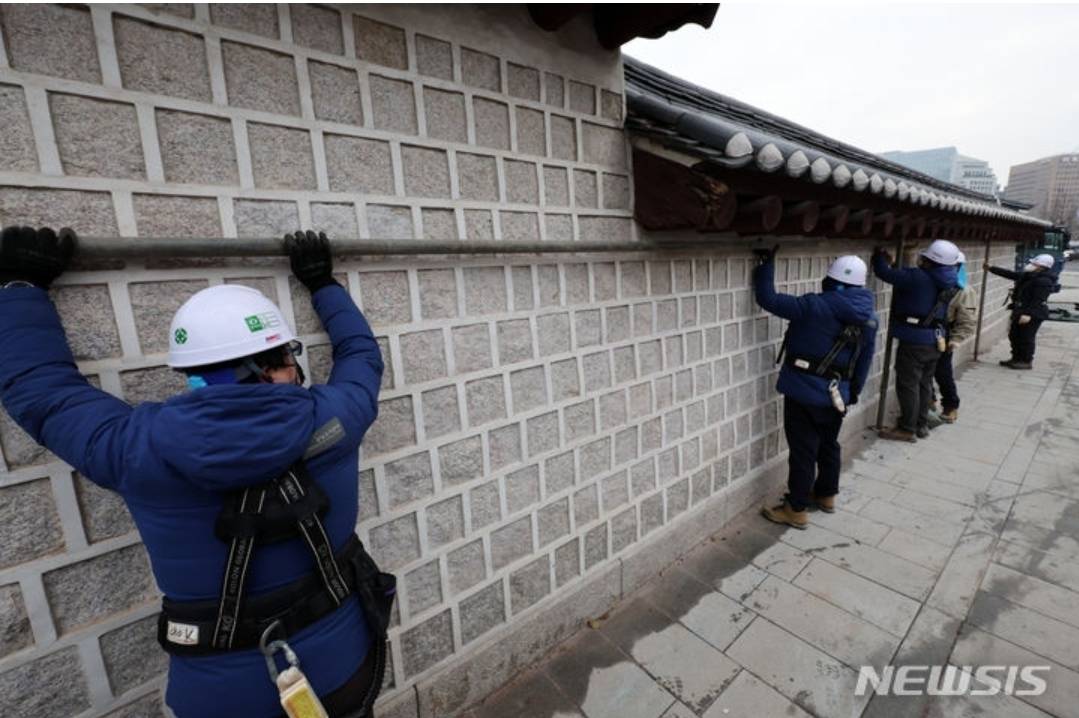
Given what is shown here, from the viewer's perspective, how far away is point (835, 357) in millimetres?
3871

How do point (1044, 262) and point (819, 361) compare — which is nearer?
point (819, 361)

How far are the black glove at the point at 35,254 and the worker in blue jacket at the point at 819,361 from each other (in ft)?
13.6

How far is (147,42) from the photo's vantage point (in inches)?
59.0

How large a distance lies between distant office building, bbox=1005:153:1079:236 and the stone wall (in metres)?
80.9

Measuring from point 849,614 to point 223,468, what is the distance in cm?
374

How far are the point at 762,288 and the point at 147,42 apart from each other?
4.00 metres

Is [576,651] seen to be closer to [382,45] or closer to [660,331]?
[660,331]

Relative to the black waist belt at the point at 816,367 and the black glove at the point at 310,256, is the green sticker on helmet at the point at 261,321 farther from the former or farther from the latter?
the black waist belt at the point at 816,367

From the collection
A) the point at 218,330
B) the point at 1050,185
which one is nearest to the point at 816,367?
the point at 218,330

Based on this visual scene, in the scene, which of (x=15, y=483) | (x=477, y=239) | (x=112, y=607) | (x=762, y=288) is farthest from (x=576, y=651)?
(x=762, y=288)

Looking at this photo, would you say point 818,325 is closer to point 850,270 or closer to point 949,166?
point 850,270

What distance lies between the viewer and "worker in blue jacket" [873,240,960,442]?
218 inches

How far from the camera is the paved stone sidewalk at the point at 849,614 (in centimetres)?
254

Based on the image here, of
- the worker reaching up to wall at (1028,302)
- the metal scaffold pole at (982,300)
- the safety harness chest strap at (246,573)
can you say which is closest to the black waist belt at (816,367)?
the safety harness chest strap at (246,573)
